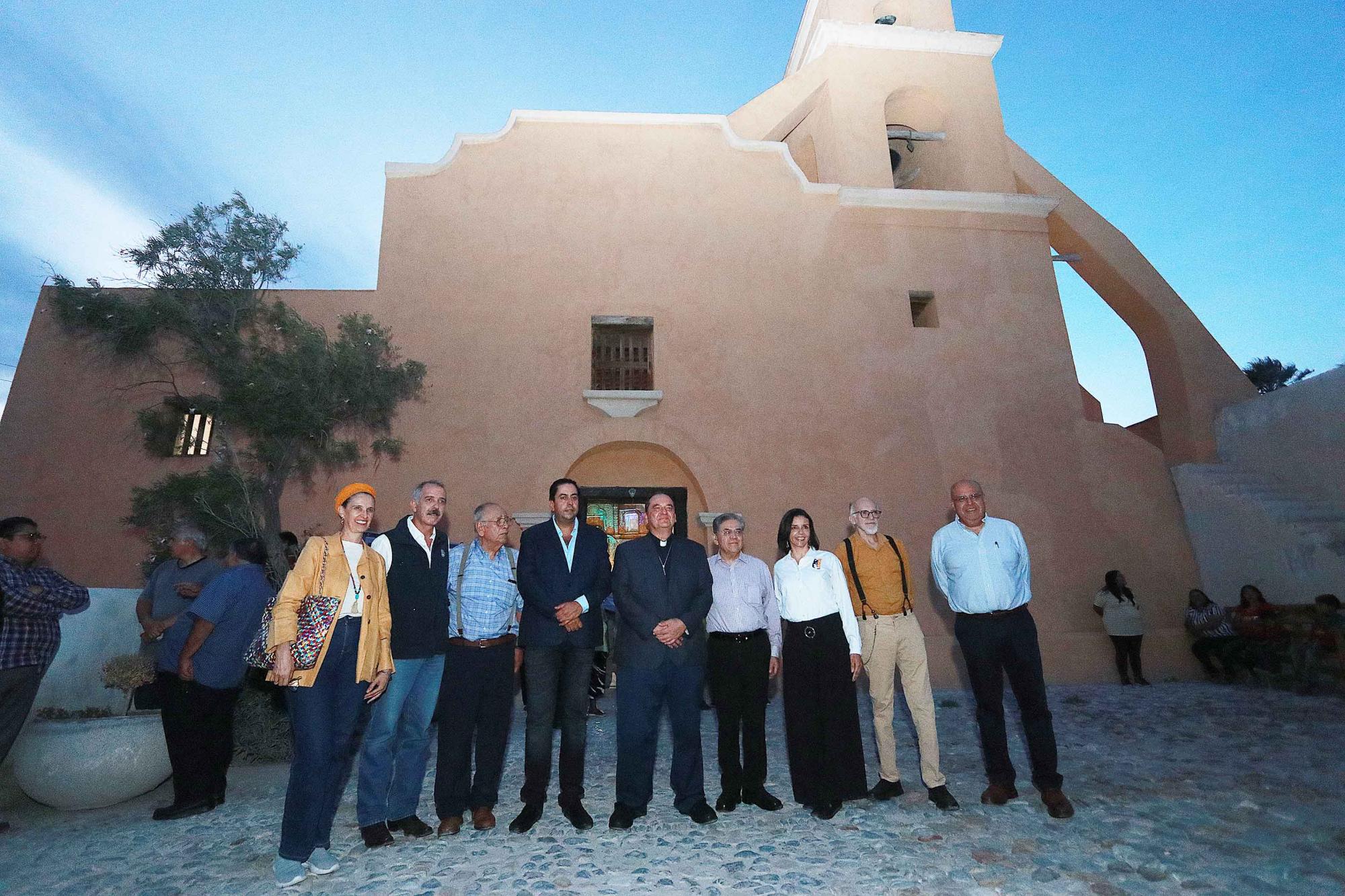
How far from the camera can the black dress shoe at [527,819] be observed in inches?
143

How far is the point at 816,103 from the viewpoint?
11297 mm

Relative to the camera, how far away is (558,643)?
3756 mm

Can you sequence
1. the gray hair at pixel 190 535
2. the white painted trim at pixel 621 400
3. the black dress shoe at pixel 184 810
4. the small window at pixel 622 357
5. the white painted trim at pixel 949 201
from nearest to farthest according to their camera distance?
the black dress shoe at pixel 184 810 → the gray hair at pixel 190 535 → the white painted trim at pixel 621 400 → the small window at pixel 622 357 → the white painted trim at pixel 949 201

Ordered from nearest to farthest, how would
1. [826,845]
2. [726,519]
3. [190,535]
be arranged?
1. [826,845]
2. [726,519]
3. [190,535]

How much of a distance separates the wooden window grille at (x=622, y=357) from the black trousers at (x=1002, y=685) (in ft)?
20.5

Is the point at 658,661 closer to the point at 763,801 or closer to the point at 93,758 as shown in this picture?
the point at 763,801

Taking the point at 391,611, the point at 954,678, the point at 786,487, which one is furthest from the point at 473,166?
the point at 954,678

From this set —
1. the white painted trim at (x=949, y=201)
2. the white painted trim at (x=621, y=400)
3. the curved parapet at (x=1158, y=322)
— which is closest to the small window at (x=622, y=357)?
the white painted trim at (x=621, y=400)

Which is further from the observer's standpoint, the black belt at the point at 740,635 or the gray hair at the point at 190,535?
the gray hair at the point at 190,535

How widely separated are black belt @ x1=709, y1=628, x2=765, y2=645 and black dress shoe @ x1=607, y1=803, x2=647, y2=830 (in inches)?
42.9

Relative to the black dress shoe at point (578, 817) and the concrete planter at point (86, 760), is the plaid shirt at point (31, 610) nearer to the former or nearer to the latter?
the concrete planter at point (86, 760)

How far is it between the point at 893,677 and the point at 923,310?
7368 millimetres

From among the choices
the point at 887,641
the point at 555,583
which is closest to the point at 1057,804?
the point at 887,641

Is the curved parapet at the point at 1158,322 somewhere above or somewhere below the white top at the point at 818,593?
above
